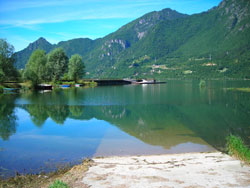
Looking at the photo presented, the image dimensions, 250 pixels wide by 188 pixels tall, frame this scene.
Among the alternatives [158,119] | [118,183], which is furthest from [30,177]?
[158,119]

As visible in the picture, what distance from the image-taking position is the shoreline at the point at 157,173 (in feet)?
27.8

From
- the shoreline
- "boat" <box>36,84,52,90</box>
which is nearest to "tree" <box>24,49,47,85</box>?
"boat" <box>36,84,52,90</box>

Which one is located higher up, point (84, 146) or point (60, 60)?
point (60, 60)

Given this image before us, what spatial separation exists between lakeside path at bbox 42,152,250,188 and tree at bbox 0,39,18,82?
70.7 metres

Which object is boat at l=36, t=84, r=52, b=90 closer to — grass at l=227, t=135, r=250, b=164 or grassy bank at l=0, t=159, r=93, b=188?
grassy bank at l=0, t=159, r=93, b=188

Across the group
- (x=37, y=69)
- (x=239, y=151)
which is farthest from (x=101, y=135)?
(x=37, y=69)

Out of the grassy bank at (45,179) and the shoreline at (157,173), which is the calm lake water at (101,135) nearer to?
the grassy bank at (45,179)

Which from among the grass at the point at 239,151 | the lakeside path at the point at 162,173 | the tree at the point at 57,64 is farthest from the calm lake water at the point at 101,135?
the tree at the point at 57,64

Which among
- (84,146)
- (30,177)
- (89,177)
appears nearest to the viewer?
(89,177)

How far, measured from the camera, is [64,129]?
72.3ft

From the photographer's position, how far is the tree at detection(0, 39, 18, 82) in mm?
73725

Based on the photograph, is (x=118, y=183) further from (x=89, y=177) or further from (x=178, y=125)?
(x=178, y=125)

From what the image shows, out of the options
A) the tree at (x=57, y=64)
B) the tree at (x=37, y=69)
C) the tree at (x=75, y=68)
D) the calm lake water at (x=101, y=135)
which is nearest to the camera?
the calm lake water at (x=101, y=135)

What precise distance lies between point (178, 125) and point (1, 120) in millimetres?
18243
